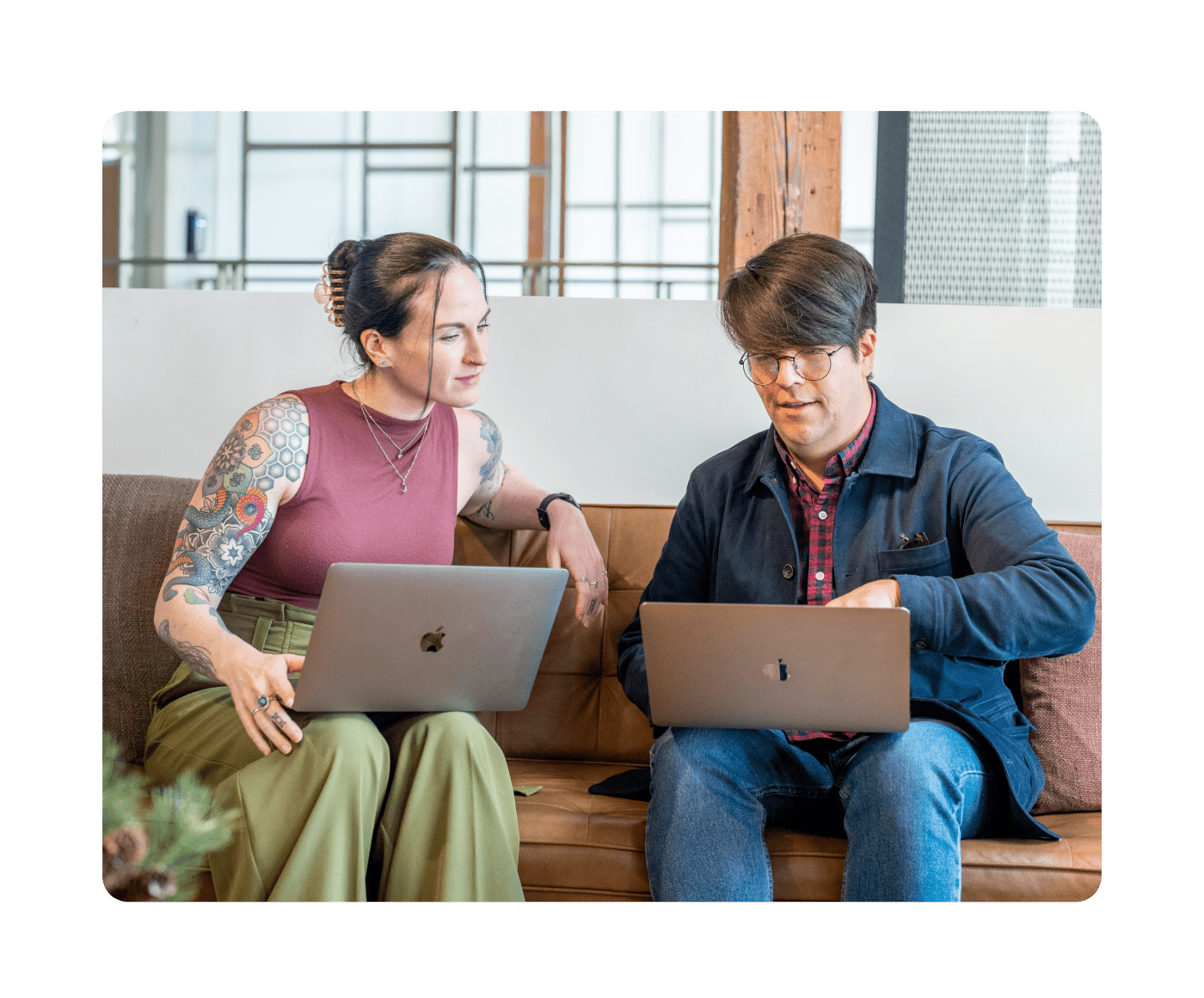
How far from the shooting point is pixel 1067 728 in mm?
2332

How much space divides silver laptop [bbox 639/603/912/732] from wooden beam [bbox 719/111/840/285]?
75cm

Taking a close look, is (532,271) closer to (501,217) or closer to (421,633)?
(501,217)

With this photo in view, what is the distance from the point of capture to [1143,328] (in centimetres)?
234

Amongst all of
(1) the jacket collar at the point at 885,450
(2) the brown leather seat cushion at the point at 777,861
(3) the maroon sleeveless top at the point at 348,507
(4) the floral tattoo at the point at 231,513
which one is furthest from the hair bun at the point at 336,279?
(2) the brown leather seat cushion at the point at 777,861

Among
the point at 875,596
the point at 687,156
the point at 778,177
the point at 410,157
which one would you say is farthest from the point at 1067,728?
the point at 410,157

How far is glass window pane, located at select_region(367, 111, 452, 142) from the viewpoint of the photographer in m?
2.34

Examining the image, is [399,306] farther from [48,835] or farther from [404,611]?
[48,835]

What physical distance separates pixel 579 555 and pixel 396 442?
42cm

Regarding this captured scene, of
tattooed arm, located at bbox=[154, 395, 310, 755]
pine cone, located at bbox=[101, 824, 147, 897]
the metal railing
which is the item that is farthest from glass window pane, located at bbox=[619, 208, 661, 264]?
pine cone, located at bbox=[101, 824, 147, 897]

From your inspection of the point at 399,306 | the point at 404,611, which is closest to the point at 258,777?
the point at 404,611

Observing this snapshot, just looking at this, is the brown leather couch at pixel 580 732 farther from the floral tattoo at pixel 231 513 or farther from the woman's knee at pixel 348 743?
the woman's knee at pixel 348 743

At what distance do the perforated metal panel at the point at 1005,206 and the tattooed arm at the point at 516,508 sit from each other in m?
0.80

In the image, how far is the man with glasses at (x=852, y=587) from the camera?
81.8 inches

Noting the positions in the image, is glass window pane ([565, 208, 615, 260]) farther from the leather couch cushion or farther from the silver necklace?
the leather couch cushion
